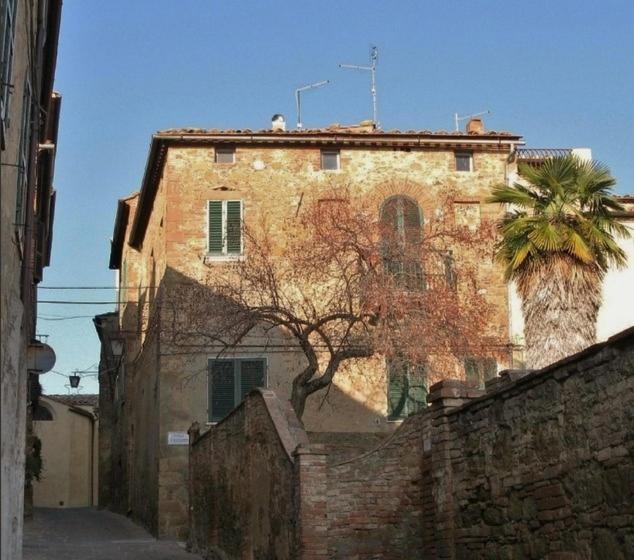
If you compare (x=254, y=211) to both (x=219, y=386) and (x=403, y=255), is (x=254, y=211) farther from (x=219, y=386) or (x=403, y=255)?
(x=403, y=255)

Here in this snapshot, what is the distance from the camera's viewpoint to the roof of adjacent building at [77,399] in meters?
49.8

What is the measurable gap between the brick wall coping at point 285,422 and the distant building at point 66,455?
105 ft

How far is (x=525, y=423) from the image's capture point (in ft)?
40.6

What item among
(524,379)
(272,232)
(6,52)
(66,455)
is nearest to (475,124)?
(272,232)

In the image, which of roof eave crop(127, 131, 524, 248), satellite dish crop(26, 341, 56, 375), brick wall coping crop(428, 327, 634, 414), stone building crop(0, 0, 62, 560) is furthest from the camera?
roof eave crop(127, 131, 524, 248)

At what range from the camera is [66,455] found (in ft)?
161

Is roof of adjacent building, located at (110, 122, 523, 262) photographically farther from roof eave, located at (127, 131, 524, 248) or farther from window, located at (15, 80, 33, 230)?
window, located at (15, 80, 33, 230)

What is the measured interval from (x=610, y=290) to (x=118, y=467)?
18.6m

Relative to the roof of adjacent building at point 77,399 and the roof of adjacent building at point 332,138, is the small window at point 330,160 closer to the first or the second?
the roof of adjacent building at point 332,138

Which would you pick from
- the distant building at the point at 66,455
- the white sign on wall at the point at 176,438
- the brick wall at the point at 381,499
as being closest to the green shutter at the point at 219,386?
the white sign on wall at the point at 176,438

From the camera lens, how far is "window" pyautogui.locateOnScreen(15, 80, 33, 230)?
11234mm

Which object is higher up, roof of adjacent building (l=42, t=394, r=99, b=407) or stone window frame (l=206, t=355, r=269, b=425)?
roof of adjacent building (l=42, t=394, r=99, b=407)

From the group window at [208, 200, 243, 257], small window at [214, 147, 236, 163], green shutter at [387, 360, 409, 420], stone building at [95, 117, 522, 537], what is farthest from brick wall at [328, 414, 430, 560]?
small window at [214, 147, 236, 163]

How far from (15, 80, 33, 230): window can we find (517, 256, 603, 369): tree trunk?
1126cm
